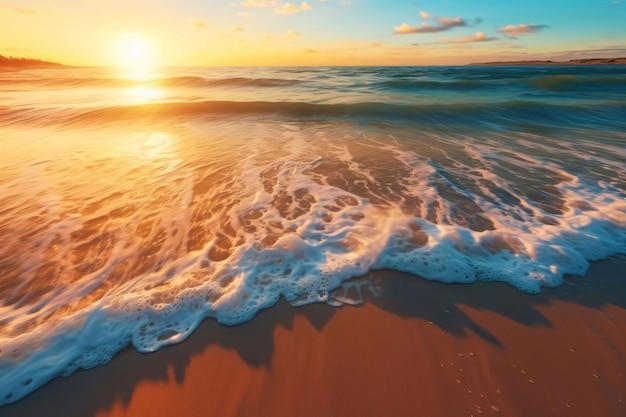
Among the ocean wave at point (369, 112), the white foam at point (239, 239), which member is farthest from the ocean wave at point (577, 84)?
the white foam at point (239, 239)

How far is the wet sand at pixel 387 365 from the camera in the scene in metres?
1.82

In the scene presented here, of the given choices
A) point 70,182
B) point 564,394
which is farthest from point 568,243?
point 70,182

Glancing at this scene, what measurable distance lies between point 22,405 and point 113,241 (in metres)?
1.87

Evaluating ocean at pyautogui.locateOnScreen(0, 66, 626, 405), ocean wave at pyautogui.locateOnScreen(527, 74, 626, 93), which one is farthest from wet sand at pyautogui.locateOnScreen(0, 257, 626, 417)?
ocean wave at pyautogui.locateOnScreen(527, 74, 626, 93)

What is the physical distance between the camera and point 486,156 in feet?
21.3

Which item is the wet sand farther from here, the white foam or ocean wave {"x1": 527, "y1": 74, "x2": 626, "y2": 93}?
ocean wave {"x1": 527, "y1": 74, "x2": 626, "y2": 93}

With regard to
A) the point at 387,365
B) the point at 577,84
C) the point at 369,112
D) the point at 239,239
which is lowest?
the point at 387,365

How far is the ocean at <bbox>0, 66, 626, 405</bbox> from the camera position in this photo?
8.20 ft

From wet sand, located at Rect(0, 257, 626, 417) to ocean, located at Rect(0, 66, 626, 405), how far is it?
0.17 meters

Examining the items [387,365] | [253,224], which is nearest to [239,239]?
[253,224]

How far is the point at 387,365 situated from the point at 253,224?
2322 millimetres

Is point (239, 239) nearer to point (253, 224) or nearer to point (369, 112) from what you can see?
point (253, 224)

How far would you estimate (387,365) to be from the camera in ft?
6.70

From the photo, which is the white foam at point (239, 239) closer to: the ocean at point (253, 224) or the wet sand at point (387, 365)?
the ocean at point (253, 224)
